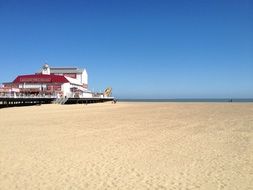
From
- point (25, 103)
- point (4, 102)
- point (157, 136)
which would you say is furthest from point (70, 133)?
point (25, 103)

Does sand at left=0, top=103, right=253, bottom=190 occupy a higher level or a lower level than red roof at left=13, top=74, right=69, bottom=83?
lower

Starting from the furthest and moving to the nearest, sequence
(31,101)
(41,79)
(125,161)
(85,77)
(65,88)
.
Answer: (85,77), (41,79), (65,88), (31,101), (125,161)

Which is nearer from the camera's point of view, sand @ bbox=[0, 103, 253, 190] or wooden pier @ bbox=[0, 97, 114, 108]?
sand @ bbox=[0, 103, 253, 190]

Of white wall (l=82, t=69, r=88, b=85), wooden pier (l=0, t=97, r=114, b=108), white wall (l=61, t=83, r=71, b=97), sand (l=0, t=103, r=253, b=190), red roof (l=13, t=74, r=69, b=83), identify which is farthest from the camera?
white wall (l=82, t=69, r=88, b=85)

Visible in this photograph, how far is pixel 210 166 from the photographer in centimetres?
801

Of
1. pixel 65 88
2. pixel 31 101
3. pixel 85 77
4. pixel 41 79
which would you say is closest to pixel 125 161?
pixel 31 101

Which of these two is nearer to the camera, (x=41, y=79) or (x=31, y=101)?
(x=31, y=101)

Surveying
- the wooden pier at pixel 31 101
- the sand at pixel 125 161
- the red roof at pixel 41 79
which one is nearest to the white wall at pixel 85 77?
the red roof at pixel 41 79

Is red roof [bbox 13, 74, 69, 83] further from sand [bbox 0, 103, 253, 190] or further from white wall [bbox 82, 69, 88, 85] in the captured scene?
sand [bbox 0, 103, 253, 190]

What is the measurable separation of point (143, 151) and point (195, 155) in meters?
1.52

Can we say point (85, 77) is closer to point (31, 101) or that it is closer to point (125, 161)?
point (31, 101)

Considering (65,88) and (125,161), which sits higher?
(65,88)

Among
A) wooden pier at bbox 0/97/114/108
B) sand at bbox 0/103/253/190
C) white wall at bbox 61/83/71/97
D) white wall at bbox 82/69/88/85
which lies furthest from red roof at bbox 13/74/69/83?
sand at bbox 0/103/253/190

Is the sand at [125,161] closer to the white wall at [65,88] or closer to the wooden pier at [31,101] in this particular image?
the wooden pier at [31,101]
